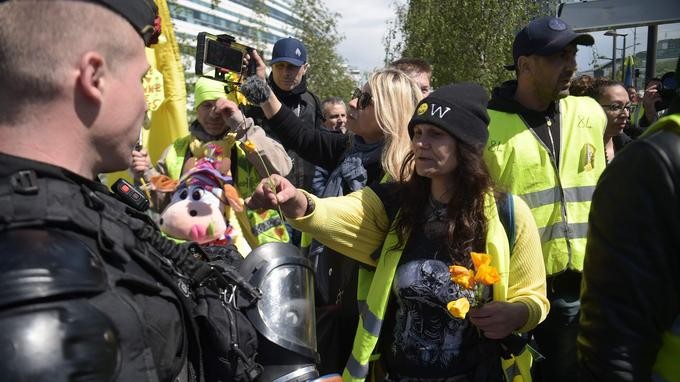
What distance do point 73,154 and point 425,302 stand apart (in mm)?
1627

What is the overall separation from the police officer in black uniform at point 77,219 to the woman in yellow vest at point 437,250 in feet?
3.97

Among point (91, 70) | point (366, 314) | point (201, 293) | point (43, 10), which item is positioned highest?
point (43, 10)

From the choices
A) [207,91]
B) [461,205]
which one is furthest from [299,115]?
[461,205]

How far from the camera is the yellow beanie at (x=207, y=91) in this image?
13.9 ft

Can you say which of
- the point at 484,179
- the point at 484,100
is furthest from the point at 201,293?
the point at 484,100

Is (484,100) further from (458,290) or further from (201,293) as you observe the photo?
(201,293)

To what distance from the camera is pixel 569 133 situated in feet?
11.7

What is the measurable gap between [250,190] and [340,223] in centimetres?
149

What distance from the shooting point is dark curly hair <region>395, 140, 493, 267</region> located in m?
2.51

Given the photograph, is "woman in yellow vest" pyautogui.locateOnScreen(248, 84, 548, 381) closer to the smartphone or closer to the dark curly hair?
the dark curly hair

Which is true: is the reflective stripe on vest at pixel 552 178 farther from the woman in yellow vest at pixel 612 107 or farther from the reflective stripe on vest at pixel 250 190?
the woman in yellow vest at pixel 612 107

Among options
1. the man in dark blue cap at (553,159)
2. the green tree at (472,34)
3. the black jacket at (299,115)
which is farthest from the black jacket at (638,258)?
the green tree at (472,34)

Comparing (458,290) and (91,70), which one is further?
(458,290)

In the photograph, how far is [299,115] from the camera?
5473mm
